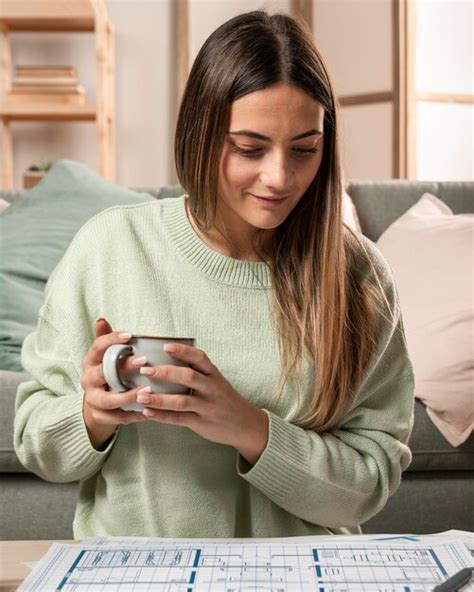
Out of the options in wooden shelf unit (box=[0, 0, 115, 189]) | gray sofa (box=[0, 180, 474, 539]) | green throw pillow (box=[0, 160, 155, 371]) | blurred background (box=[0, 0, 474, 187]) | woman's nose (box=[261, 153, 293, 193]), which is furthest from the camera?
wooden shelf unit (box=[0, 0, 115, 189])

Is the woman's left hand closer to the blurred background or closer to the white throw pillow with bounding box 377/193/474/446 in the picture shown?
the white throw pillow with bounding box 377/193/474/446

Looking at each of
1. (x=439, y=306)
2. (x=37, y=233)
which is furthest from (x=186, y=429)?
(x=37, y=233)

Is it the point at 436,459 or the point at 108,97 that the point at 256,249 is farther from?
the point at 108,97

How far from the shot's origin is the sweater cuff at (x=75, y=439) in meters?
0.98

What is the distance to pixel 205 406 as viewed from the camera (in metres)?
0.87

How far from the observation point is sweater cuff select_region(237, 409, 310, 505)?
0.97m

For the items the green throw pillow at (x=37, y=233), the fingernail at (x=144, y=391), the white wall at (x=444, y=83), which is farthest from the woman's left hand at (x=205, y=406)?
the white wall at (x=444, y=83)

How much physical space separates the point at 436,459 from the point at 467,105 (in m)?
2.61

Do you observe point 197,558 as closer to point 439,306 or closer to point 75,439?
point 75,439

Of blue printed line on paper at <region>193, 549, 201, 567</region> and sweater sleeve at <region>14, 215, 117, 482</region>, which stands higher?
sweater sleeve at <region>14, 215, 117, 482</region>

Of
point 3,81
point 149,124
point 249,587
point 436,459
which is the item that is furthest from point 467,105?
point 249,587

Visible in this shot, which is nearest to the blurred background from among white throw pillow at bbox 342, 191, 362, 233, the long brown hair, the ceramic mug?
white throw pillow at bbox 342, 191, 362, 233

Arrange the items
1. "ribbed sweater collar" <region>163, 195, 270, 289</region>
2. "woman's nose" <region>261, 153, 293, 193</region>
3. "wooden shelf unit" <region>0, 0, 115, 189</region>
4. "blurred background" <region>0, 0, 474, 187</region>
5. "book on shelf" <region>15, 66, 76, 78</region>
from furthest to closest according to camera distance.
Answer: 1. "book on shelf" <region>15, 66, 76, 78</region>
2. "wooden shelf unit" <region>0, 0, 115, 189</region>
3. "blurred background" <region>0, 0, 474, 187</region>
4. "ribbed sweater collar" <region>163, 195, 270, 289</region>
5. "woman's nose" <region>261, 153, 293, 193</region>

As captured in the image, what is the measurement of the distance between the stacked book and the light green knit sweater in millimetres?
3315
